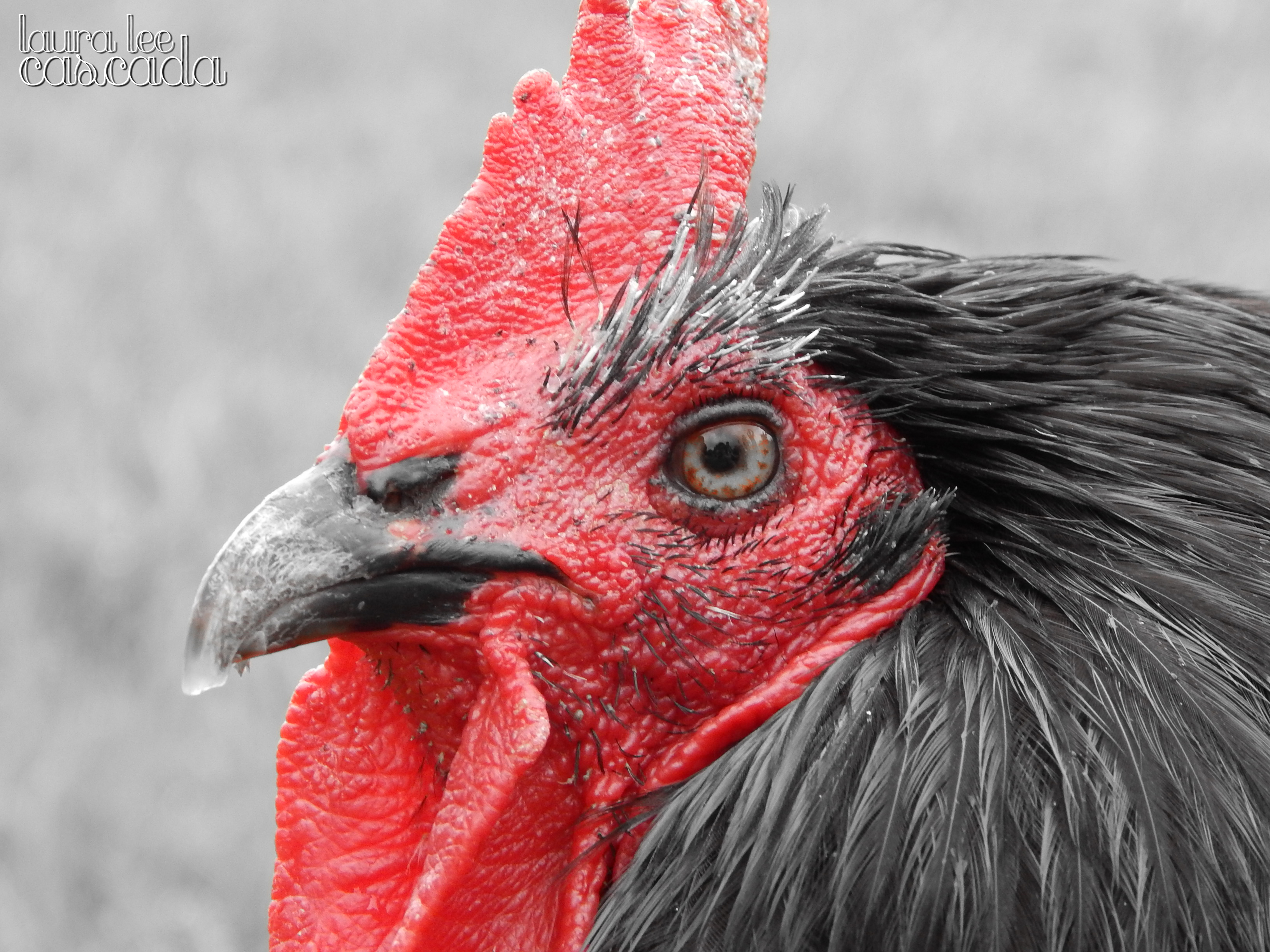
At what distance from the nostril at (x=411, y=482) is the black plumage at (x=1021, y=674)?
0.52 metres

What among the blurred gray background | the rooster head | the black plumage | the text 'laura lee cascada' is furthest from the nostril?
the text 'laura lee cascada'

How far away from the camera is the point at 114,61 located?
7.09 meters

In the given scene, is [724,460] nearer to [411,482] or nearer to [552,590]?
[552,590]

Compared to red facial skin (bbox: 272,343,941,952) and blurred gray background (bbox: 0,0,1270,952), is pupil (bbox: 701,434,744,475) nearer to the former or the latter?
red facial skin (bbox: 272,343,941,952)

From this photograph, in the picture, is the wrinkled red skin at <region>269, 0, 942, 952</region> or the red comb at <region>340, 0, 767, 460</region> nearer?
the wrinkled red skin at <region>269, 0, 942, 952</region>

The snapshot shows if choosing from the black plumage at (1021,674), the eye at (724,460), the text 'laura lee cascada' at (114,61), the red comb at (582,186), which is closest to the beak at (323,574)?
the red comb at (582,186)

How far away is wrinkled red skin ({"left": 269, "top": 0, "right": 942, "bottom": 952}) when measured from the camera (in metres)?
1.97

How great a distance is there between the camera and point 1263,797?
1805 millimetres

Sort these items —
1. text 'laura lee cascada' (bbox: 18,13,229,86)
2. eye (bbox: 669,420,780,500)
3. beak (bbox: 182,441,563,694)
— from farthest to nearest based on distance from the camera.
→ text 'laura lee cascada' (bbox: 18,13,229,86) < eye (bbox: 669,420,780,500) < beak (bbox: 182,441,563,694)

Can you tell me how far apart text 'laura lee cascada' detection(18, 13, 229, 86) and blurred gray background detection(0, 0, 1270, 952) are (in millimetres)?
97

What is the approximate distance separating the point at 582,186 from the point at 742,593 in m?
0.73

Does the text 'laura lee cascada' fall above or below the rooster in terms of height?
above

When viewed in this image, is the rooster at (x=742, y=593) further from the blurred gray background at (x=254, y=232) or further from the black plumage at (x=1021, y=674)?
the blurred gray background at (x=254, y=232)

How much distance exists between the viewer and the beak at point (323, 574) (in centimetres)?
187
